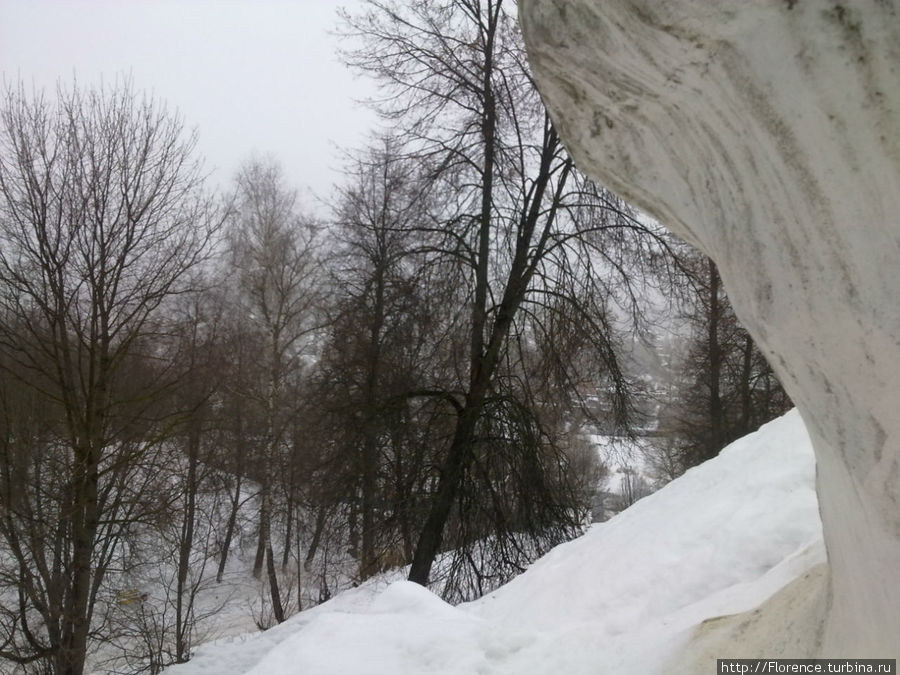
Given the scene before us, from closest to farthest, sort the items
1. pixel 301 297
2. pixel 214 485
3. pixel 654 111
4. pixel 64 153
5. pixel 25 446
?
pixel 654 111 < pixel 64 153 < pixel 25 446 < pixel 214 485 < pixel 301 297

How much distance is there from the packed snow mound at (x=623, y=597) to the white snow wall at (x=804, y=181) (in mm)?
1192

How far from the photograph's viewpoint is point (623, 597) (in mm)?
3324

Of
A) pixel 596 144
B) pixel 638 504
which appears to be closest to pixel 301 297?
pixel 638 504

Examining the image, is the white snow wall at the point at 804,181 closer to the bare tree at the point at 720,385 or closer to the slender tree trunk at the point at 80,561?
the slender tree trunk at the point at 80,561

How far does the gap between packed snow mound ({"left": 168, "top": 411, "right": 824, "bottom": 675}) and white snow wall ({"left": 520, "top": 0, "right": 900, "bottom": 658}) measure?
1192 mm

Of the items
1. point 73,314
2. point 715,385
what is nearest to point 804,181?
point 73,314

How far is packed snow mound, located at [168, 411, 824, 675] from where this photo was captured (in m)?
2.71

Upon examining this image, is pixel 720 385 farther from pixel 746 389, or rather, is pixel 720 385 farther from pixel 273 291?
pixel 273 291

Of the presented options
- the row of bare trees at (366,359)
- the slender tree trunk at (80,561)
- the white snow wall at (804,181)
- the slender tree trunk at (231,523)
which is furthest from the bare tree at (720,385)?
the white snow wall at (804,181)

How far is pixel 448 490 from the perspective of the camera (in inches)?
301

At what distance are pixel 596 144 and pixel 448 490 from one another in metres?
6.32

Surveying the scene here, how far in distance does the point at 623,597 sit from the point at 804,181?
275 cm

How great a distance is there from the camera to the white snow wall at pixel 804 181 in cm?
111

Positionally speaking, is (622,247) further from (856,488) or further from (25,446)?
(25,446)
